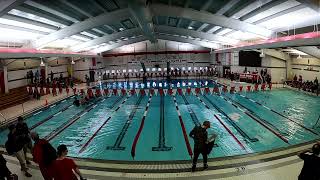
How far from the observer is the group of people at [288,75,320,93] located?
1869cm

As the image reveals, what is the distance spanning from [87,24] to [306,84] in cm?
1763

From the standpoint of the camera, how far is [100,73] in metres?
36.1

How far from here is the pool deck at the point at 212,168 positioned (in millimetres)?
5359

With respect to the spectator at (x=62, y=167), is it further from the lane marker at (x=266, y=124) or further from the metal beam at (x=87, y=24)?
the metal beam at (x=87, y=24)

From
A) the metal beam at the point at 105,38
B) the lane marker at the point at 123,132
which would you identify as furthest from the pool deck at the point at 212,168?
the metal beam at the point at 105,38

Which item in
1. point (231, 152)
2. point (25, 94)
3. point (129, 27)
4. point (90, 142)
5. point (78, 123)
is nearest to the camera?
point (231, 152)

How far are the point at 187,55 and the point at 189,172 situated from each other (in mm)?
33119

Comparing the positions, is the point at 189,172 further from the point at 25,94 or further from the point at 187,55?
the point at 187,55

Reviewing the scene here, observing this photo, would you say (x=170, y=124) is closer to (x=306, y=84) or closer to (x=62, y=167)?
(x=62, y=167)

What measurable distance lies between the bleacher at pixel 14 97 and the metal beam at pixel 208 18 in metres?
11.5

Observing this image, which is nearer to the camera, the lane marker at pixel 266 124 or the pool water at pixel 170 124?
the pool water at pixel 170 124

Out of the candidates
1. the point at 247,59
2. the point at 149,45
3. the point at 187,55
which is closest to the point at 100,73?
the point at 149,45

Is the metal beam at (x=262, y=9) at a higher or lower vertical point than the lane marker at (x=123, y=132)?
higher

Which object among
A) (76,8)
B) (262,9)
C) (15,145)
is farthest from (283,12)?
(15,145)
